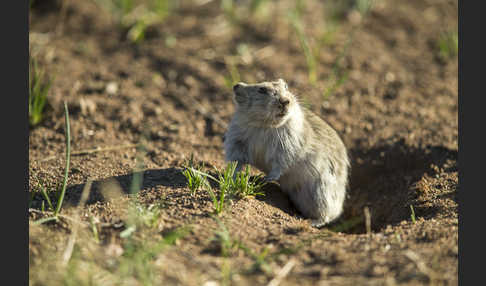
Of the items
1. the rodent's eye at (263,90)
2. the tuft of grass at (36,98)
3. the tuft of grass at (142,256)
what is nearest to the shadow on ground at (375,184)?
the tuft of grass at (142,256)

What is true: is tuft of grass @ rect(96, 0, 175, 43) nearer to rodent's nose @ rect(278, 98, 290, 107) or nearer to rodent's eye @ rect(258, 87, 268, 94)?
rodent's eye @ rect(258, 87, 268, 94)

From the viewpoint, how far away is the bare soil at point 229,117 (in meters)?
3.19

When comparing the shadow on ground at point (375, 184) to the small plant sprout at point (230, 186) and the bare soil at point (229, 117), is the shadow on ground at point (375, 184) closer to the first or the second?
the bare soil at point (229, 117)

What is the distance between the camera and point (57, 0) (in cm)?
736

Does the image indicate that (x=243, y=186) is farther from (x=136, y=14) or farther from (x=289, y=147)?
(x=136, y=14)

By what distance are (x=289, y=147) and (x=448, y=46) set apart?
3825mm

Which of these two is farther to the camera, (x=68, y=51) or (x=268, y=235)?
(x=68, y=51)

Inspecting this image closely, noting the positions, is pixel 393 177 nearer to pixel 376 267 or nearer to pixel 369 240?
pixel 369 240

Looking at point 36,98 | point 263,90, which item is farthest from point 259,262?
point 36,98

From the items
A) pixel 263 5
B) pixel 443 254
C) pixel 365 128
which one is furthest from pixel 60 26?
pixel 443 254

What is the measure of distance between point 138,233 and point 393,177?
3.02 m

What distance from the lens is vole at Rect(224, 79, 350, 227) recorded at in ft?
14.1

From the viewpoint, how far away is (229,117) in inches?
235

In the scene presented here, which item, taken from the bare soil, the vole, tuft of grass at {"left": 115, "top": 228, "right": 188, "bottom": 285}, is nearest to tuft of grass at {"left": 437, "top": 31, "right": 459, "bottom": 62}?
the bare soil
